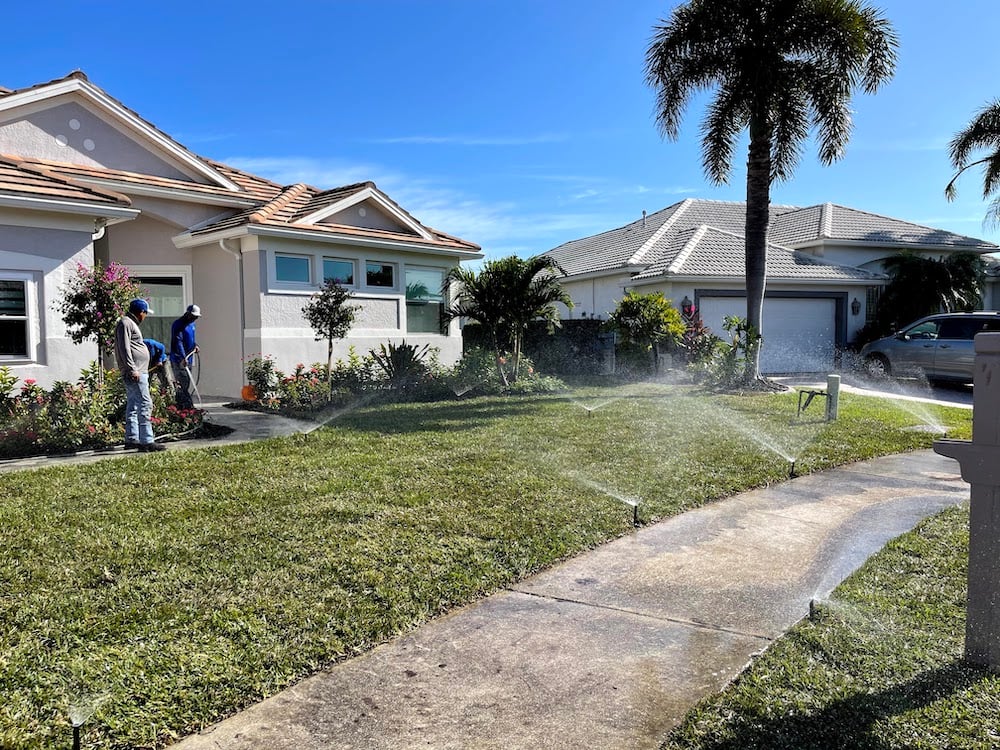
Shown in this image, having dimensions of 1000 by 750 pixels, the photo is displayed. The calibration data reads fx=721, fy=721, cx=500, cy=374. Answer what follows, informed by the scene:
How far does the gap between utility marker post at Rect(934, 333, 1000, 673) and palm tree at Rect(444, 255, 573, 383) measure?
35.8 feet

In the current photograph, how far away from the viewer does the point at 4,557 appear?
14.4 feet

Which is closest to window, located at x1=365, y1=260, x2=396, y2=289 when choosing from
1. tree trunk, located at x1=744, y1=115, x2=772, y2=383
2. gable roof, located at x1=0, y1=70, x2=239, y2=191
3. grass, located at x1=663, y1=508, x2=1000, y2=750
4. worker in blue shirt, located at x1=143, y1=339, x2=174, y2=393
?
gable roof, located at x1=0, y1=70, x2=239, y2=191

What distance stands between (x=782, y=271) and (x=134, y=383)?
704 inches

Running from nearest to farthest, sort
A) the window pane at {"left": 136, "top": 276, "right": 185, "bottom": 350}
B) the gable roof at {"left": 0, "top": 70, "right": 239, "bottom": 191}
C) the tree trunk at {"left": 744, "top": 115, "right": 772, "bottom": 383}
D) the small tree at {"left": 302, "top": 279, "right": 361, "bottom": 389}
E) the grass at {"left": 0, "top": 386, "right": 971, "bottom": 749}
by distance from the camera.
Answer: the grass at {"left": 0, "top": 386, "right": 971, "bottom": 749} < the gable roof at {"left": 0, "top": 70, "right": 239, "bottom": 191} < the small tree at {"left": 302, "top": 279, "right": 361, "bottom": 389} < the window pane at {"left": 136, "top": 276, "right": 185, "bottom": 350} < the tree trunk at {"left": 744, "top": 115, "right": 772, "bottom": 383}

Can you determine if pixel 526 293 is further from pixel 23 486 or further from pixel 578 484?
pixel 23 486

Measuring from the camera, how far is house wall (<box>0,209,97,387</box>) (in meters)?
9.68

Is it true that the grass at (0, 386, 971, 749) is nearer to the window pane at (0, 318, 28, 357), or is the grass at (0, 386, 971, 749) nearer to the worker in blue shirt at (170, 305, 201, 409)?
the worker in blue shirt at (170, 305, 201, 409)

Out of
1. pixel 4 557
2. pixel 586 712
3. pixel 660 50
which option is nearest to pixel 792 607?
pixel 586 712

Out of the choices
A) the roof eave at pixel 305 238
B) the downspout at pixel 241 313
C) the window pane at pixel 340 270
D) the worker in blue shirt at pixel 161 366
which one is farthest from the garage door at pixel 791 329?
the worker in blue shirt at pixel 161 366

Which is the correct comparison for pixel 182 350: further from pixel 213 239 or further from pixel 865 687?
pixel 865 687

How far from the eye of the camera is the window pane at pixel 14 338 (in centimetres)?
978

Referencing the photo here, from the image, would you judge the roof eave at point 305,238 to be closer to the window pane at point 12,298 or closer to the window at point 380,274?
the window at point 380,274

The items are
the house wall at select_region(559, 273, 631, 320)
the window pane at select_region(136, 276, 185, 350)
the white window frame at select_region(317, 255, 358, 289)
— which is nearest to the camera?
the window pane at select_region(136, 276, 185, 350)

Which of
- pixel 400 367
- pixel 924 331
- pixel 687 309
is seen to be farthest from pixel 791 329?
pixel 400 367
